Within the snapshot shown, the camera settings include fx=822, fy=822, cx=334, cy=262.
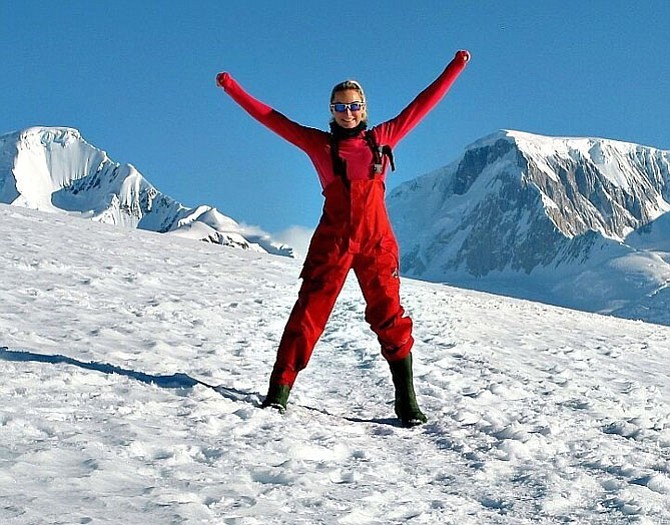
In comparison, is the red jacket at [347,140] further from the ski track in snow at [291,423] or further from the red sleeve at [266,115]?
the ski track in snow at [291,423]

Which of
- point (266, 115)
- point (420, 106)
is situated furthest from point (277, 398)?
point (420, 106)

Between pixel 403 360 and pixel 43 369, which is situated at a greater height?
pixel 403 360

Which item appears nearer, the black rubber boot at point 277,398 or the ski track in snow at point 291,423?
the ski track in snow at point 291,423

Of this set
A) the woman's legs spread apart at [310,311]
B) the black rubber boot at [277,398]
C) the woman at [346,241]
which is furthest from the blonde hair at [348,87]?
the black rubber boot at [277,398]

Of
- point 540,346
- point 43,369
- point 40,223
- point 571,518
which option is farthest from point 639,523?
point 40,223

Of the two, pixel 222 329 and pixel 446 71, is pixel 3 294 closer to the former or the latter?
pixel 222 329

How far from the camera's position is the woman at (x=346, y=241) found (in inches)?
200

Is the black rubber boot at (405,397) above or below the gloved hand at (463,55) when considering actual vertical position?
below

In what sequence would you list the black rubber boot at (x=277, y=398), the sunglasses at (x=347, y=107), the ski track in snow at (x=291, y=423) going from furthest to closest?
the sunglasses at (x=347, y=107), the black rubber boot at (x=277, y=398), the ski track in snow at (x=291, y=423)

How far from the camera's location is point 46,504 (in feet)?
9.30

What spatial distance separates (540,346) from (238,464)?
6071 mm

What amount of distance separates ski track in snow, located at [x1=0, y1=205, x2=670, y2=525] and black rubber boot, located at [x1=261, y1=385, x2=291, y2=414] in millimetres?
101

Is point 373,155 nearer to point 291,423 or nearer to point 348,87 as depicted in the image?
point 348,87

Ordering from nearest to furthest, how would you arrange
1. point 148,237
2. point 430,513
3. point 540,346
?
point 430,513 < point 540,346 < point 148,237
